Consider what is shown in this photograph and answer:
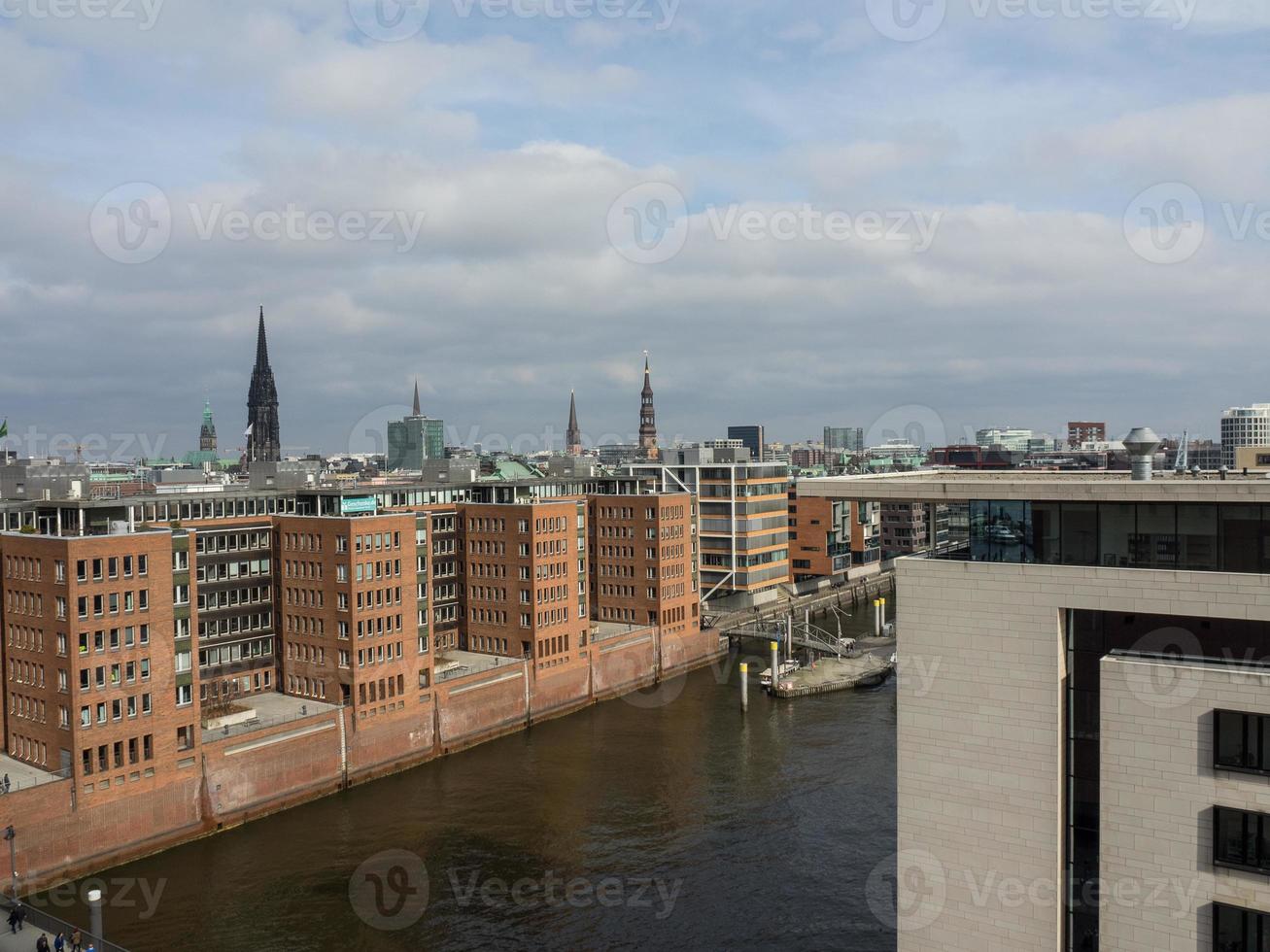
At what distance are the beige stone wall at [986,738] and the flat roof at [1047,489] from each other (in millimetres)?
1699

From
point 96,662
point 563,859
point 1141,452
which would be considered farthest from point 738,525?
point 1141,452

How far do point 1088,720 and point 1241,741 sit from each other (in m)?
2.96

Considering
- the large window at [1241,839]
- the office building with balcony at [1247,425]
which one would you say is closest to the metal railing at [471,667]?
the large window at [1241,839]

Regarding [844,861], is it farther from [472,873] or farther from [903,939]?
[903,939]

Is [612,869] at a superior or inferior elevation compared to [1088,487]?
inferior

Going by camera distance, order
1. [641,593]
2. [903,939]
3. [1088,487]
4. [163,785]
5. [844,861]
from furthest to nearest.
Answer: [641,593], [163,785], [844,861], [903,939], [1088,487]

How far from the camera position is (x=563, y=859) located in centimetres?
4606

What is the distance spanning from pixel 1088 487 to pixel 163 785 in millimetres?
44964

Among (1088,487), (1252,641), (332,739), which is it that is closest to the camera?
(1252,641)

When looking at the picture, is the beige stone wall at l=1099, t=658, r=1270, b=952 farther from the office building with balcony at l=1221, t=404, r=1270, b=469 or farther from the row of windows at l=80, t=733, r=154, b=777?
the office building with balcony at l=1221, t=404, r=1270, b=469

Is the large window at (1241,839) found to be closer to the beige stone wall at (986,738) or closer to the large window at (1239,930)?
the large window at (1239,930)

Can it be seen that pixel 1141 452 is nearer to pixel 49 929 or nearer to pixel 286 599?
pixel 49 929

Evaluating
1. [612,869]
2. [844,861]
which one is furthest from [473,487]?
[844,861]

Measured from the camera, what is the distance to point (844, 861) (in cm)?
4416
